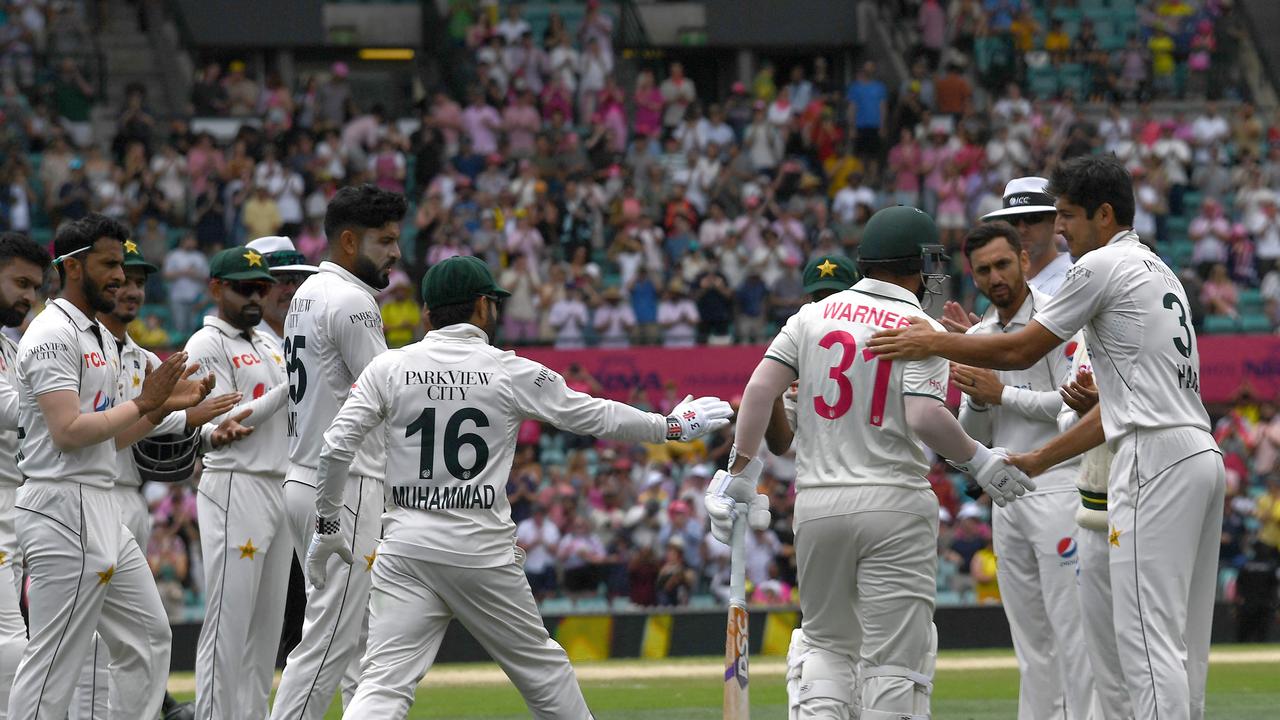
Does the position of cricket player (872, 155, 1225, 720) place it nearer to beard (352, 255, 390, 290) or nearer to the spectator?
beard (352, 255, 390, 290)

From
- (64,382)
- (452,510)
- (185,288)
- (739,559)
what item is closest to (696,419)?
(739,559)

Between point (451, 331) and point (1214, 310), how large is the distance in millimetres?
16785

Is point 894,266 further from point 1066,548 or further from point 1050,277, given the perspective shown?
point 1050,277

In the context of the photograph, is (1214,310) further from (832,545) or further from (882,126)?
(832,545)

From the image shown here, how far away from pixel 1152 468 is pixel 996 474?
0.62 meters

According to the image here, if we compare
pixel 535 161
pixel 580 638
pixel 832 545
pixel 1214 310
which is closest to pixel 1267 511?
pixel 1214 310

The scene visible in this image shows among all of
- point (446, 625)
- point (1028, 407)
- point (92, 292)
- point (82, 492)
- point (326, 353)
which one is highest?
point (92, 292)

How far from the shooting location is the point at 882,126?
25609 mm

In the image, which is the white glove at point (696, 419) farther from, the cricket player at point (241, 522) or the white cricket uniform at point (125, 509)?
the white cricket uniform at point (125, 509)

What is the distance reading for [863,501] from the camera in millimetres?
6820

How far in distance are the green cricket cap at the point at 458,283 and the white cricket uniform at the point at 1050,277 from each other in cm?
316

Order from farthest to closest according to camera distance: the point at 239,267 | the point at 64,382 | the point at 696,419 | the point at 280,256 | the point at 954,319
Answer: the point at 280,256 < the point at 239,267 < the point at 954,319 < the point at 64,382 < the point at 696,419

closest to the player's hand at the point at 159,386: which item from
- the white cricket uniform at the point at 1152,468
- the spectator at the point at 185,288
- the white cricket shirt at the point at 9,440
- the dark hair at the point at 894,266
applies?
the white cricket shirt at the point at 9,440

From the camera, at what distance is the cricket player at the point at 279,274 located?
984cm
